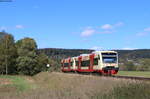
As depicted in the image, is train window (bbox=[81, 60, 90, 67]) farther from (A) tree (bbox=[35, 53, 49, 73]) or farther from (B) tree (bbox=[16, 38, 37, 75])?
(A) tree (bbox=[35, 53, 49, 73])

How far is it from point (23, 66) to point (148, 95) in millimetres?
85148

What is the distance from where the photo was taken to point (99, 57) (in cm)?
4169

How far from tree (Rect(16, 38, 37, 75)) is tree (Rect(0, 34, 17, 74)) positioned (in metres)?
2.34

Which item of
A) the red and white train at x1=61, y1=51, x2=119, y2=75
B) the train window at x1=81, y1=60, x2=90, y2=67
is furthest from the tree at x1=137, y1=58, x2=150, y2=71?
the red and white train at x1=61, y1=51, x2=119, y2=75

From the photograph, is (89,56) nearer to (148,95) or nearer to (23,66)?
(148,95)

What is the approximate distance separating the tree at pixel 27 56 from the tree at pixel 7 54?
2.34m

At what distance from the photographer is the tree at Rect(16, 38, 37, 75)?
97.4 metres

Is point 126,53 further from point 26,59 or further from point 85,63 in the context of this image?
point 85,63

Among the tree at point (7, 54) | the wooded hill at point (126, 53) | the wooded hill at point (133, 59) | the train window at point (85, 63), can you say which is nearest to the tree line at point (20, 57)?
the tree at point (7, 54)

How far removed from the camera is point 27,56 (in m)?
97.7

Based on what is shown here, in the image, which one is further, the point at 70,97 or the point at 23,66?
the point at 23,66

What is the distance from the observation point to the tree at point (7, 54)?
9862cm

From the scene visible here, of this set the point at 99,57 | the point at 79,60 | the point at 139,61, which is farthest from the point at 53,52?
the point at 99,57

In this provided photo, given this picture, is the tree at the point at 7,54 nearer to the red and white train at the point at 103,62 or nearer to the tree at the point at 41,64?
the tree at the point at 41,64
